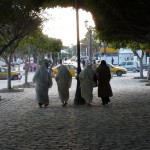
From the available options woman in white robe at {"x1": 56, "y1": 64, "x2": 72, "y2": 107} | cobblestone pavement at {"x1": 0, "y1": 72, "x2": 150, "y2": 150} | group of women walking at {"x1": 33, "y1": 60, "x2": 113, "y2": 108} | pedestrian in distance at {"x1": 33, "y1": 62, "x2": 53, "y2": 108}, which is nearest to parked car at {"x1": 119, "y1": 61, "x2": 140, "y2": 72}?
group of women walking at {"x1": 33, "y1": 60, "x2": 113, "y2": 108}

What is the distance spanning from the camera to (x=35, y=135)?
32.8 ft

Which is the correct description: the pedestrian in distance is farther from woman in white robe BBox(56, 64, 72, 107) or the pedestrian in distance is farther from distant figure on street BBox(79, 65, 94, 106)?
distant figure on street BBox(79, 65, 94, 106)

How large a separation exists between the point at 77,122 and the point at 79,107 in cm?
440

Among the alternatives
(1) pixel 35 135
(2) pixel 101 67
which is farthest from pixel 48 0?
(1) pixel 35 135

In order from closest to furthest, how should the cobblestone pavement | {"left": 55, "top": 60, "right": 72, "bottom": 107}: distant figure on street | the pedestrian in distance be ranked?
1. the cobblestone pavement
2. the pedestrian in distance
3. {"left": 55, "top": 60, "right": 72, "bottom": 107}: distant figure on street

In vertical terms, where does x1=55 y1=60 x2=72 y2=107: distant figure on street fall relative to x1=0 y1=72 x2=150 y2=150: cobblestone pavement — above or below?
above

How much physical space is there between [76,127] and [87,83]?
19.3 feet

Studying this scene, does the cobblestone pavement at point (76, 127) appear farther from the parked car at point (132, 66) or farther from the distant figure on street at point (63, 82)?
the parked car at point (132, 66)

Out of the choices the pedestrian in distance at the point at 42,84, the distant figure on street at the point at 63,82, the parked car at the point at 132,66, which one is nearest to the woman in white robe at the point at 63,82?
the distant figure on street at the point at 63,82

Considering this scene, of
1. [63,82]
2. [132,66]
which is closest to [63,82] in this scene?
[63,82]

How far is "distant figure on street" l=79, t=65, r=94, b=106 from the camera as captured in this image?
666 inches

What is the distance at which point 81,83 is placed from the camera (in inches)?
672

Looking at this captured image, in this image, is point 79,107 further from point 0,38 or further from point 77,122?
point 0,38

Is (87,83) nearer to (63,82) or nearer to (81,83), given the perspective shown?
(81,83)
